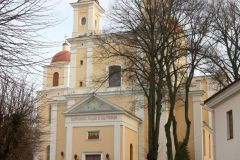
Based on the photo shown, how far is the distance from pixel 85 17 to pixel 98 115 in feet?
49.9

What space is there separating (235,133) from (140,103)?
73.3 ft

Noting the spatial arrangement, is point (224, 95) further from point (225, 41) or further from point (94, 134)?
point (94, 134)

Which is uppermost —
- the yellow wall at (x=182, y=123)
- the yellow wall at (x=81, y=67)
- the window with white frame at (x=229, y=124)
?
the yellow wall at (x=81, y=67)

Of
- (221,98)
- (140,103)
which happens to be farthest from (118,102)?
(221,98)

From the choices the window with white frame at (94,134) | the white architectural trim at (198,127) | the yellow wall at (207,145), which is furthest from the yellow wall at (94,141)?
the yellow wall at (207,145)

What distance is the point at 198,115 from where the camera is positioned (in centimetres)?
4362

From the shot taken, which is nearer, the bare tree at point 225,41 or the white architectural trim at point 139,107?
the bare tree at point 225,41

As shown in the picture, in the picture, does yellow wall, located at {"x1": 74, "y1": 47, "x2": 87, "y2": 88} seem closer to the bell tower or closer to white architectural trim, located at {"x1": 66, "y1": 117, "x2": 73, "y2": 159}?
the bell tower

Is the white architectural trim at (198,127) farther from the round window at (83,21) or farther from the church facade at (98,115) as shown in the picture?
the round window at (83,21)

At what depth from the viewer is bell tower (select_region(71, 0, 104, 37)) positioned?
51.6m

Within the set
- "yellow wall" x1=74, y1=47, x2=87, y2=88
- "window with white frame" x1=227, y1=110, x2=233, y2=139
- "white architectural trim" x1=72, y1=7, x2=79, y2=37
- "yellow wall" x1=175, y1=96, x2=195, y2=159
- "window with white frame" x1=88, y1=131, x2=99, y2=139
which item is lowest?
"window with white frame" x1=227, y1=110, x2=233, y2=139

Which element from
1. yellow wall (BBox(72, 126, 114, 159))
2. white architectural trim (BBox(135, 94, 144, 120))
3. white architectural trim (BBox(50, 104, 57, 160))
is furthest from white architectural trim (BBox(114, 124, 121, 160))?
white architectural trim (BBox(50, 104, 57, 160))

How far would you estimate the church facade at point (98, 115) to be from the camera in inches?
1590

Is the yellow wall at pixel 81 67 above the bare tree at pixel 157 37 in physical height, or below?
above
